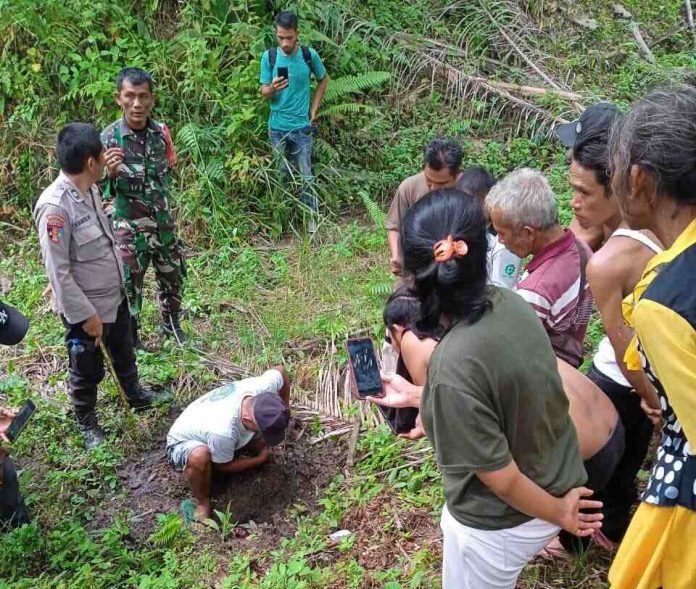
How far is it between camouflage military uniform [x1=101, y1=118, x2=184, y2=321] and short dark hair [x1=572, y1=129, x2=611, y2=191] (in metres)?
3.20

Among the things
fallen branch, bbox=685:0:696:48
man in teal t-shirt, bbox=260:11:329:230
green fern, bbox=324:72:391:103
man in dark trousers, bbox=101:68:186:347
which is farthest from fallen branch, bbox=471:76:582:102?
man in dark trousers, bbox=101:68:186:347

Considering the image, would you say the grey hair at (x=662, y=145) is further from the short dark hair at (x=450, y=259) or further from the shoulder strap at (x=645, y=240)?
the shoulder strap at (x=645, y=240)

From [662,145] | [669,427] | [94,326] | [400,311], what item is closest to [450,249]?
[662,145]

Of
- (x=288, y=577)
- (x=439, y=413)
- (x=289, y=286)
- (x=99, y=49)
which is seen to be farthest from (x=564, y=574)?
(x=99, y=49)

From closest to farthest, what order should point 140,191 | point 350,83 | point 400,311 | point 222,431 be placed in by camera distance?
1. point 400,311
2. point 222,431
3. point 140,191
4. point 350,83

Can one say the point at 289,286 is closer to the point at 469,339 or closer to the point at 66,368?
the point at 66,368

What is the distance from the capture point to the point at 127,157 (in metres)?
4.63

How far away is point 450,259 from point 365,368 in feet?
3.69

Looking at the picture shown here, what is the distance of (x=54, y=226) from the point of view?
12.0 ft

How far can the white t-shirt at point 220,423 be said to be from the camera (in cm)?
364

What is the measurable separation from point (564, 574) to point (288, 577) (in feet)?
3.72

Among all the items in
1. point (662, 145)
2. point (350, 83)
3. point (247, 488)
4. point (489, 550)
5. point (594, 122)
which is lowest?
point (247, 488)

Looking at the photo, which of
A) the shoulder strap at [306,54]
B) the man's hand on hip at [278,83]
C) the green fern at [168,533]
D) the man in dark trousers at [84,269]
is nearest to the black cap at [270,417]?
the green fern at [168,533]

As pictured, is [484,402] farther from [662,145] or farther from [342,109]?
[342,109]
